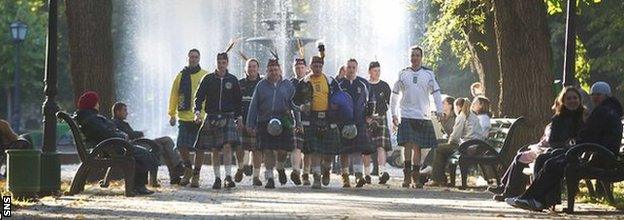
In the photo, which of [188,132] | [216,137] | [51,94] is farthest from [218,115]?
[51,94]

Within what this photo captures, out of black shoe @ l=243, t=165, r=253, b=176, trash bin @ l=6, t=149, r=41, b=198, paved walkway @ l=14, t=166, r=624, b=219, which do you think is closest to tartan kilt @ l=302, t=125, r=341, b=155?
paved walkway @ l=14, t=166, r=624, b=219

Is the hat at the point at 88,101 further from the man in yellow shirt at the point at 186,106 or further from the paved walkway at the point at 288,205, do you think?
the man in yellow shirt at the point at 186,106

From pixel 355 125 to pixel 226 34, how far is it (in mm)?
41336

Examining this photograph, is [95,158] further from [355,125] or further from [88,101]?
[355,125]

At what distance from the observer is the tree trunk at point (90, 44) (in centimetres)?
2422

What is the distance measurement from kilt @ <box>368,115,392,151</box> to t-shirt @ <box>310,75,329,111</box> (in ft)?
7.27

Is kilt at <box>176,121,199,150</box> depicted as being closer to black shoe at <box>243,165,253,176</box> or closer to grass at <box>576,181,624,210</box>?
black shoe at <box>243,165,253,176</box>

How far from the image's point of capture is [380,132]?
24891 mm

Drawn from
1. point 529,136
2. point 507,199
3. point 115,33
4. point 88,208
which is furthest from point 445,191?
point 115,33

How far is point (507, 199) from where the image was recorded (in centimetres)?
1695

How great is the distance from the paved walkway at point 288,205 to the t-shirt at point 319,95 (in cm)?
122

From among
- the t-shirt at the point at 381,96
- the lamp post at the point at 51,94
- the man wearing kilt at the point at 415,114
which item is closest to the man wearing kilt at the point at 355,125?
the man wearing kilt at the point at 415,114

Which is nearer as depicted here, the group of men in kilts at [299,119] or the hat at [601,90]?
the hat at [601,90]

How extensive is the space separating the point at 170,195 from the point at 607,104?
5301mm
